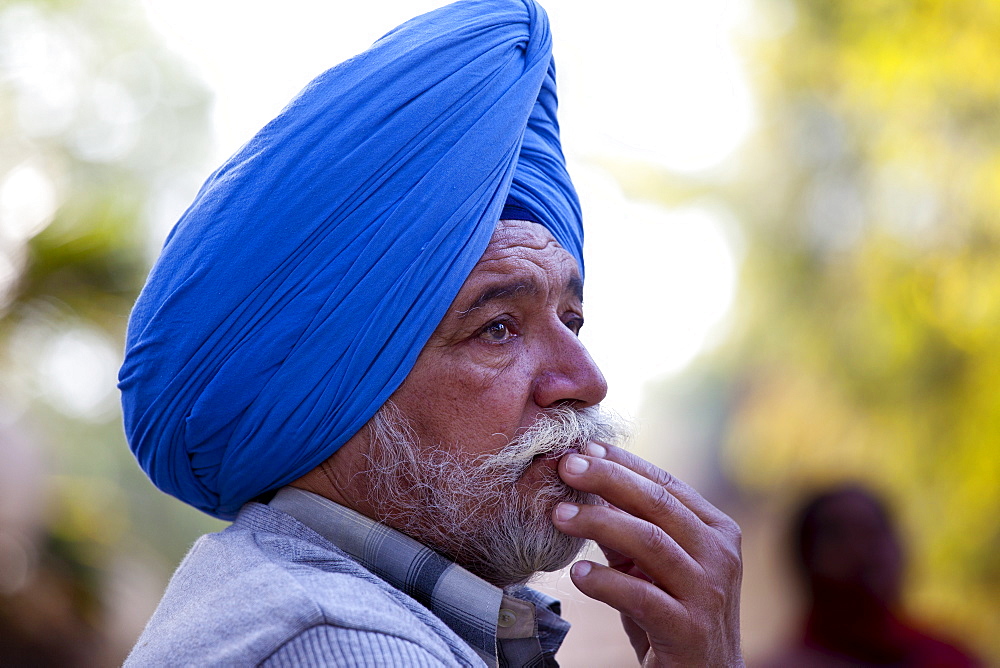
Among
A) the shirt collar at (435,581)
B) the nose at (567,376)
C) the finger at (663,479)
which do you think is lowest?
the shirt collar at (435,581)

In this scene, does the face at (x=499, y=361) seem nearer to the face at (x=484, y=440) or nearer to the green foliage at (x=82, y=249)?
the face at (x=484, y=440)

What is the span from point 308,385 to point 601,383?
2.29ft

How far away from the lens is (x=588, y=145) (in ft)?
39.2

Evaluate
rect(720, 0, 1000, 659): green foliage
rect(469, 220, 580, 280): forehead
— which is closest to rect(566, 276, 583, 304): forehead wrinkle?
rect(469, 220, 580, 280): forehead

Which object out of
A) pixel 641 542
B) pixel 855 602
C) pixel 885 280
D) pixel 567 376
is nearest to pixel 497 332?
pixel 567 376

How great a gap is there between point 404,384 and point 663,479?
2.12 feet

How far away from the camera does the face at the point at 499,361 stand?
1917 mm

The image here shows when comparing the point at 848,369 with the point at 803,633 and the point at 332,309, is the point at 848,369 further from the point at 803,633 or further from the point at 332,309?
the point at 332,309

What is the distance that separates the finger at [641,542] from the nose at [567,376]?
0.87 ft

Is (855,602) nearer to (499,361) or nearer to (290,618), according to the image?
(499,361)

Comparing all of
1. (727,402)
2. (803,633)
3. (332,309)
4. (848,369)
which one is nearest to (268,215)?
(332,309)

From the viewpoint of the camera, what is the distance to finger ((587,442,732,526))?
193 centimetres

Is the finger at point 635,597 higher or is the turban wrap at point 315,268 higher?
the turban wrap at point 315,268

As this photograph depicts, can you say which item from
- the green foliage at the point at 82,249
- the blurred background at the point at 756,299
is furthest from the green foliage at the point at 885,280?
the green foliage at the point at 82,249
